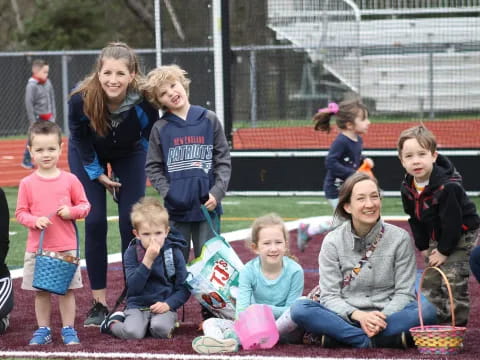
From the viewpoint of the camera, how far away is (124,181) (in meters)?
7.00

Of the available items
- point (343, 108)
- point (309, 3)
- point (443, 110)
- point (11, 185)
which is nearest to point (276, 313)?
point (343, 108)

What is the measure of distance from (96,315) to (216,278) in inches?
33.7

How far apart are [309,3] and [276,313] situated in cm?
972

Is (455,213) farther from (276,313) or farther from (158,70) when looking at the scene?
(158,70)

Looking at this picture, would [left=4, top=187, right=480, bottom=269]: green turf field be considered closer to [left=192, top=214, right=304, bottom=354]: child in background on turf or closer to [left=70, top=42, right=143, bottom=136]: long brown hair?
[left=70, top=42, right=143, bottom=136]: long brown hair

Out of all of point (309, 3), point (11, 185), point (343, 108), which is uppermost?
point (309, 3)

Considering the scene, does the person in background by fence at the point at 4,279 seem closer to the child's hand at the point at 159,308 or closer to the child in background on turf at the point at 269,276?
the child's hand at the point at 159,308

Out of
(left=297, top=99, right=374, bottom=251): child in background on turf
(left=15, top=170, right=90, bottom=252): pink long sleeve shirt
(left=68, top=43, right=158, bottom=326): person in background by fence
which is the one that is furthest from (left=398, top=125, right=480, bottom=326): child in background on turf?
(left=297, top=99, right=374, bottom=251): child in background on turf

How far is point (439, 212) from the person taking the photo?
5.96 meters

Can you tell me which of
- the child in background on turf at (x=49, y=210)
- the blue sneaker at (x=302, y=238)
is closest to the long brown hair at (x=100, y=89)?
the child in background on turf at (x=49, y=210)

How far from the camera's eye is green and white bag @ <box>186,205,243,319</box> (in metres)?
6.41

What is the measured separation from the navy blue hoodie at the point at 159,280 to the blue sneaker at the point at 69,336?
0.47 meters

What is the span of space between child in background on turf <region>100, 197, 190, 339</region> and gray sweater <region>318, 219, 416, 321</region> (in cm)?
95

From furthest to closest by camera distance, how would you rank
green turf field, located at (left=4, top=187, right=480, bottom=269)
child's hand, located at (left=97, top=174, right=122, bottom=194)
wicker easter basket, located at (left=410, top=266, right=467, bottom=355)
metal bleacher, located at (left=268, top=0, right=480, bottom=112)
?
metal bleacher, located at (left=268, top=0, right=480, bottom=112) < green turf field, located at (left=4, top=187, right=480, bottom=269) < child's hand, located at (left=97, top=174, right=122, bottom=194) < wicker easter basket, located at (left=410, top=266, right=467, bottom=355)
